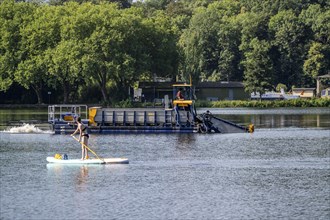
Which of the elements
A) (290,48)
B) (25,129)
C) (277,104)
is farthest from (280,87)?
(25,129)

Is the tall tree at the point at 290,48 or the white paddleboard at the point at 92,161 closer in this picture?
the white paddleboard at the point at 92,161

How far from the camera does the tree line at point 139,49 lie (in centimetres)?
14162

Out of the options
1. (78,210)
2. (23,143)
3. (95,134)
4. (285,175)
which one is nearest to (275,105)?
(95,134)

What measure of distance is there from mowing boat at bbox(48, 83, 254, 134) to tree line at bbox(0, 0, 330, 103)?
2323 inches

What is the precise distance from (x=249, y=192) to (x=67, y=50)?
98.7 m

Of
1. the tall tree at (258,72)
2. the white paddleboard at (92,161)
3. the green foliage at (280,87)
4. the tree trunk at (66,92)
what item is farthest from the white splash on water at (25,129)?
the green foliage at (280,87)

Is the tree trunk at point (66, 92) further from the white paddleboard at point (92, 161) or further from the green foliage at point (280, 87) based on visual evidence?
the white paddleboard at point (92, 161)

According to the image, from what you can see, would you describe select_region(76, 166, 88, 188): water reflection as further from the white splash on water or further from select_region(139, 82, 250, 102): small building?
select_region(139, 82, 250, 102): small building

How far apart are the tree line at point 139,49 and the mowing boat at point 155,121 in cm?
5900

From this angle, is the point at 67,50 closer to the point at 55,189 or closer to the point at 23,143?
the point at 23,143

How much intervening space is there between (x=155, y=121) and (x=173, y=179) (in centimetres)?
3040

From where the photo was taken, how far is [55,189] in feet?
149

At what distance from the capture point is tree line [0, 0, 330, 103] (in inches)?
5576

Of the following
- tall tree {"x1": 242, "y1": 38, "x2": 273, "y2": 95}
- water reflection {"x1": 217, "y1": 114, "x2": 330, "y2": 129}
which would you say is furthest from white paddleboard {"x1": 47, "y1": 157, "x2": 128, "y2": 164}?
tall tree {"x1": 242, "y1": 38, "x2": 273, "y2": 95}
